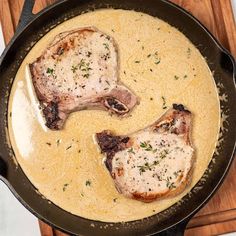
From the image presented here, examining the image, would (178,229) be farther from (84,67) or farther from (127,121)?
(84,67)

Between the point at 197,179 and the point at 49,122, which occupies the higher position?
the point at 49,122

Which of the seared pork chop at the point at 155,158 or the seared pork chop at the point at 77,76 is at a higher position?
the seared pork chop at the point at 77,76

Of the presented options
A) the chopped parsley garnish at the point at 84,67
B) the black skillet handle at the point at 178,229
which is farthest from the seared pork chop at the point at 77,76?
the black skillet handle at the point at 178,229

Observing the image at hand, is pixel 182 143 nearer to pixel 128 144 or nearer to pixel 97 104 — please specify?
pixel 128 144

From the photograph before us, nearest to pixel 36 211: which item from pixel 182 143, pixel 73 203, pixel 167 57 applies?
pixel 73 203

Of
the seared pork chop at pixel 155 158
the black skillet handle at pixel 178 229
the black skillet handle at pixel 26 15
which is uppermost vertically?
the black skillet handle at pixel 26 15

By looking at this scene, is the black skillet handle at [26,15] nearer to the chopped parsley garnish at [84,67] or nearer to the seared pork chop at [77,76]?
the seared pork chop at [77,76]
